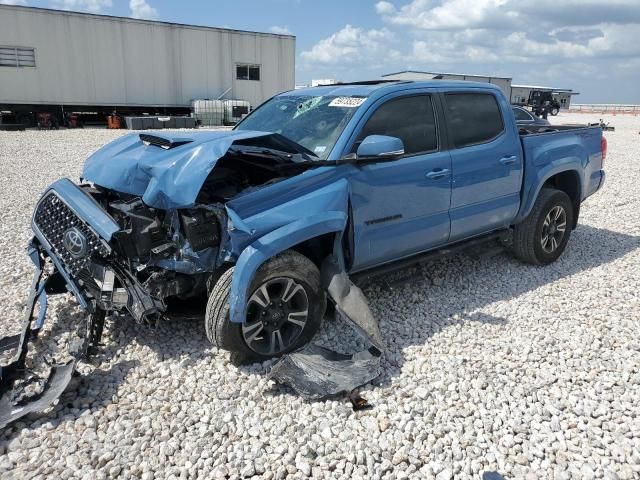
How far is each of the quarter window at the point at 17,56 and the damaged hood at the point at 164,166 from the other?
19.9m

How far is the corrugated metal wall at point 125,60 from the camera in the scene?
2006 cm

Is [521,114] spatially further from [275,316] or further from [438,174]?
[275,316]

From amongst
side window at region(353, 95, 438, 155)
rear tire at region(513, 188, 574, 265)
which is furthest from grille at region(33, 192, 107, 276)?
rear tire at region(513, 188, 574, 265)

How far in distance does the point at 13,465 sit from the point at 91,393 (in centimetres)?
62

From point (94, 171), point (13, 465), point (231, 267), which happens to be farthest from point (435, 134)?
point (13, 465)

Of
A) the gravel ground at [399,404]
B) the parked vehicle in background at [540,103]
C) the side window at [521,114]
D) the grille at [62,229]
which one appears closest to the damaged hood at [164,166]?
the grille at [62,229]

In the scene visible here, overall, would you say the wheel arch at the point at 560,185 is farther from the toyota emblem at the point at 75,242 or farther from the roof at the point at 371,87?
the toyota emblem at the point at 75,242

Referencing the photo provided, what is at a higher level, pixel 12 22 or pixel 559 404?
pixel 12 22

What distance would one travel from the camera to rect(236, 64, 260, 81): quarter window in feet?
82.1

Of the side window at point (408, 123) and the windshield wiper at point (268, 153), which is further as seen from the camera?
the side window at point (408, 123)

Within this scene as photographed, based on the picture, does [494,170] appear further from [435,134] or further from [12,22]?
[12,22]

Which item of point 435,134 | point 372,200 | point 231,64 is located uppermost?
point 231,64

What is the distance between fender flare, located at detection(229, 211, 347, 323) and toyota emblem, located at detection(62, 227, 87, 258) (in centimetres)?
105

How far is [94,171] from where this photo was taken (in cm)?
393
